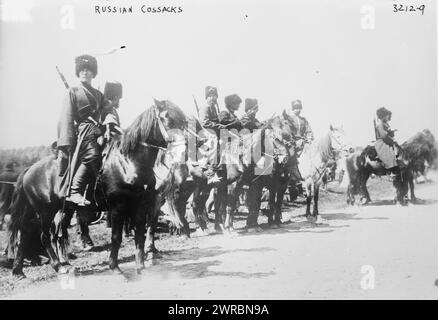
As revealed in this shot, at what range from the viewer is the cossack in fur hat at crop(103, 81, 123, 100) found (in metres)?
6.35

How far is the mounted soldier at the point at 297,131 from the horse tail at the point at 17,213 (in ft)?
12.1

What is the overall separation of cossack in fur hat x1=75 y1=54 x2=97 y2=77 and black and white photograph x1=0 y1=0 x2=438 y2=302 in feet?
0.09

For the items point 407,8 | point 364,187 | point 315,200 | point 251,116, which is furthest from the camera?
point 364,187

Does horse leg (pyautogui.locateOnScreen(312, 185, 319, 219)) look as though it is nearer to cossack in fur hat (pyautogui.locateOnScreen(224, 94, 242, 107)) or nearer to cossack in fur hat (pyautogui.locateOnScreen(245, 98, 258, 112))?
cossack in fur hat (pyautogui.locateOnScreen(245, 98, 258, 112))

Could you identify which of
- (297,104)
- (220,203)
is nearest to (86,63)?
(220,203)

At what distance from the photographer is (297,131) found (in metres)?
7.34

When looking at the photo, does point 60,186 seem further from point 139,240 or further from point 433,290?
point 433,290

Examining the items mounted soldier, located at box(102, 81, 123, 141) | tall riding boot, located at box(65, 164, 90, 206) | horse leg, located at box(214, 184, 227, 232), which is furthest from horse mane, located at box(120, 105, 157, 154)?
horse leg, located at box(214, 184, 227, 232)

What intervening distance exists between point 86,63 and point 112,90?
1.55ft

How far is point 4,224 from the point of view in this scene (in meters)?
6.26

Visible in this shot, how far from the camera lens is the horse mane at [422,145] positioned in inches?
273

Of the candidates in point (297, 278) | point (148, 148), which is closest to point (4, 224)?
point (148, 148)

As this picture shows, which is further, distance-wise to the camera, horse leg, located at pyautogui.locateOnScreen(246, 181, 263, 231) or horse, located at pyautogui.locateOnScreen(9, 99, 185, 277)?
horse leg, located at pyautogui.locateOnScreen(246, 181, 263, 231)

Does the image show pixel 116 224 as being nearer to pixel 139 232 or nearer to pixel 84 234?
pixel 139 232
